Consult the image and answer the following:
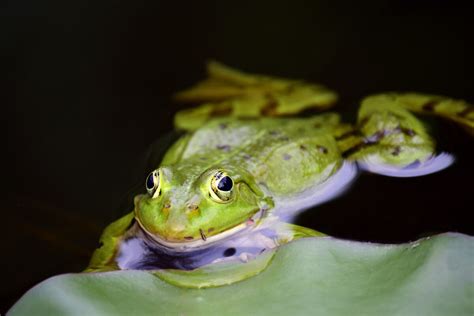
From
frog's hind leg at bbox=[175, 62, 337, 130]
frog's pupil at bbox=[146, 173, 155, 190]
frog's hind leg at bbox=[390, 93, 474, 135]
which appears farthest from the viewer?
frog's hind leg at bbox=[175, 62, 337, 130]

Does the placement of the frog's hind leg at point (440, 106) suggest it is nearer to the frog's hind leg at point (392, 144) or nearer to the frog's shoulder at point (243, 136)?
the frog's hind leg at point (392, 144)

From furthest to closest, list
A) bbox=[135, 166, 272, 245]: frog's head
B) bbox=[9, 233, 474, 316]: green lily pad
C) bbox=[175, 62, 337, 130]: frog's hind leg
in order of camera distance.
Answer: bbox=[175, 62, 337, 130]: frog's hind leg → bbox=[135, 166, 272, 245]: frog's head → bbox=[9, 233, 474, 316]: green lily pad

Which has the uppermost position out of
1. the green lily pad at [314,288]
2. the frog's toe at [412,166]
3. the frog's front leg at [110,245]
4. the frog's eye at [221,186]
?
the frog's eye at [221,186]

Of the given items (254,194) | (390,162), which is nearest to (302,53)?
(390,162)

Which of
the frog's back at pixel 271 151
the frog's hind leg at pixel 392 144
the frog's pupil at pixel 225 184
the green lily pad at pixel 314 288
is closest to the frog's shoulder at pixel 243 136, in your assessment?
the frog's back at pixel 271 151

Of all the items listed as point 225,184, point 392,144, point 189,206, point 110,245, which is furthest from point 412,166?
point 110,245

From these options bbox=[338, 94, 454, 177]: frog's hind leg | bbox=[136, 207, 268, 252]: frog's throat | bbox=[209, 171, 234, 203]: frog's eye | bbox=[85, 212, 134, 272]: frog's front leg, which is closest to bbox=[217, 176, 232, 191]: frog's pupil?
bbox=[209, 171, 234, 203]: frog's eye

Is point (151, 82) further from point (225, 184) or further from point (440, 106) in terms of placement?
point (440, 106)

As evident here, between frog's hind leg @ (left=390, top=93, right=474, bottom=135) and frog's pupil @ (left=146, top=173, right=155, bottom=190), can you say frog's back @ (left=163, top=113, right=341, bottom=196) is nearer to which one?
frog's pupil @ (left=146, top=173, right=155, bottom=190)
